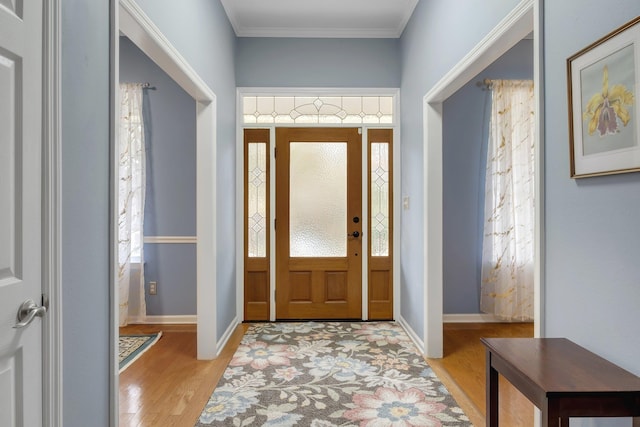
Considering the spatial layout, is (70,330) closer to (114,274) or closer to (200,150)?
(114,274)

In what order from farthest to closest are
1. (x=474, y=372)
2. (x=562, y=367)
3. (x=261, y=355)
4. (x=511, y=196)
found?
(x=511, y=196) → (x=261, y=355) → (x=474, y=372) → (x=562, y=367)

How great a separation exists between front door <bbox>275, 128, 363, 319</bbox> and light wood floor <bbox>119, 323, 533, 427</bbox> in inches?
32.6

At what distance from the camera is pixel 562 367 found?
1255 mm

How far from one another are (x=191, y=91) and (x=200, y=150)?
1.52ft

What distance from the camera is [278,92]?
4.20 m

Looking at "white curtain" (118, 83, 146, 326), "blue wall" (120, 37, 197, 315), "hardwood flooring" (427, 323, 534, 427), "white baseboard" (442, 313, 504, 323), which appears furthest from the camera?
"white baseboard" (442, 313, 504, 323)

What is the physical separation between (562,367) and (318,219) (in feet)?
10.3

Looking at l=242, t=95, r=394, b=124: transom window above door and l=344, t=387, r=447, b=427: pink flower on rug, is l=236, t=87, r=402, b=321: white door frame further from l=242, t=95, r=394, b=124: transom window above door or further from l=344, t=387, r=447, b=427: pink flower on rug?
l=344, t=387, r=447, b=427: pink flower on rug

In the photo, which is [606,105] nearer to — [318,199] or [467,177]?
[467,177]

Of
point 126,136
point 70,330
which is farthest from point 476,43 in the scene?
point 126,136

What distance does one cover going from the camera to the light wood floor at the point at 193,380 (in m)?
2.29

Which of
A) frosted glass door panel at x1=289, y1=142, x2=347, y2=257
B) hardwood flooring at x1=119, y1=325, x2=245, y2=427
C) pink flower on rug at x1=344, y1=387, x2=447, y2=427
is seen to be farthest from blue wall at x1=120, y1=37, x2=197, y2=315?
pink flower on rug at x1=344, y1=387, x2=447, y2=427
